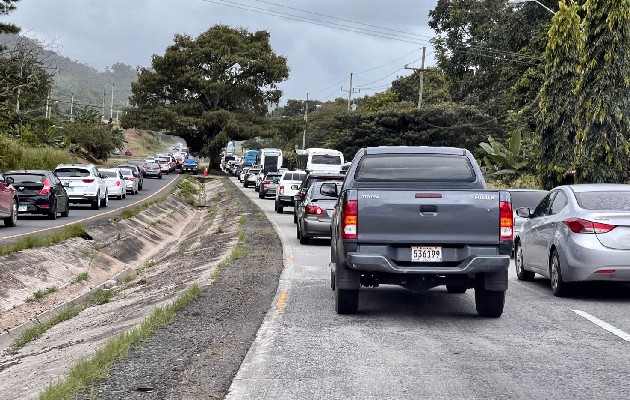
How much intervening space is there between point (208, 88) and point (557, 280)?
283 feet

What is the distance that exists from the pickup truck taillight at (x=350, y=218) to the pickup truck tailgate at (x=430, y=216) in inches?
2.0

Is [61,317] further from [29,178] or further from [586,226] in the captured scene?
[29,178]

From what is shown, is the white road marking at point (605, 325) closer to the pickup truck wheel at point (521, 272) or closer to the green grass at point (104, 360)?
the pickup truck wheel at point (521, 272)

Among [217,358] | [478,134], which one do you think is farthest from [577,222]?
[478,134]

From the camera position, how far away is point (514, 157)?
149 feet

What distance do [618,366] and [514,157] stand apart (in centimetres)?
3728

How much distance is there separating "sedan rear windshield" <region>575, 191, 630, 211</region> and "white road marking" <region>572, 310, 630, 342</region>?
193 cm

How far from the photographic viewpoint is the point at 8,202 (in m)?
28.1

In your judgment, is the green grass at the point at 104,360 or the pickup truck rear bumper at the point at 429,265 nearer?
the green grass at the point at 104,360

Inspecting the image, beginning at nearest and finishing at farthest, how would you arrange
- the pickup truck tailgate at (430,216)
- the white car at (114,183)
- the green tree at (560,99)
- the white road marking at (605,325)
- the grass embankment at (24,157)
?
the white road marking at (605,325) < the pickup truck tailgate at (430,216) < the green tree at (560,99) < the white car at (114,183) < the grass embankment at (24,157)

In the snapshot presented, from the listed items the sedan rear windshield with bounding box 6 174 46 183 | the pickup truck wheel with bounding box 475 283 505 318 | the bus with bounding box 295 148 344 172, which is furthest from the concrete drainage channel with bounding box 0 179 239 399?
the bus with bounding box 295 148 344 172

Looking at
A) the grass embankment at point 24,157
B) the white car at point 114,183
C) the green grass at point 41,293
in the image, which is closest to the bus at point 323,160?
the white car at point 114,183

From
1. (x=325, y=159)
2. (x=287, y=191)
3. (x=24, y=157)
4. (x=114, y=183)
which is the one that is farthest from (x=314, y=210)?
(x=325, y=159)

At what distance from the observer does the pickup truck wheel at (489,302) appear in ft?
38.3
